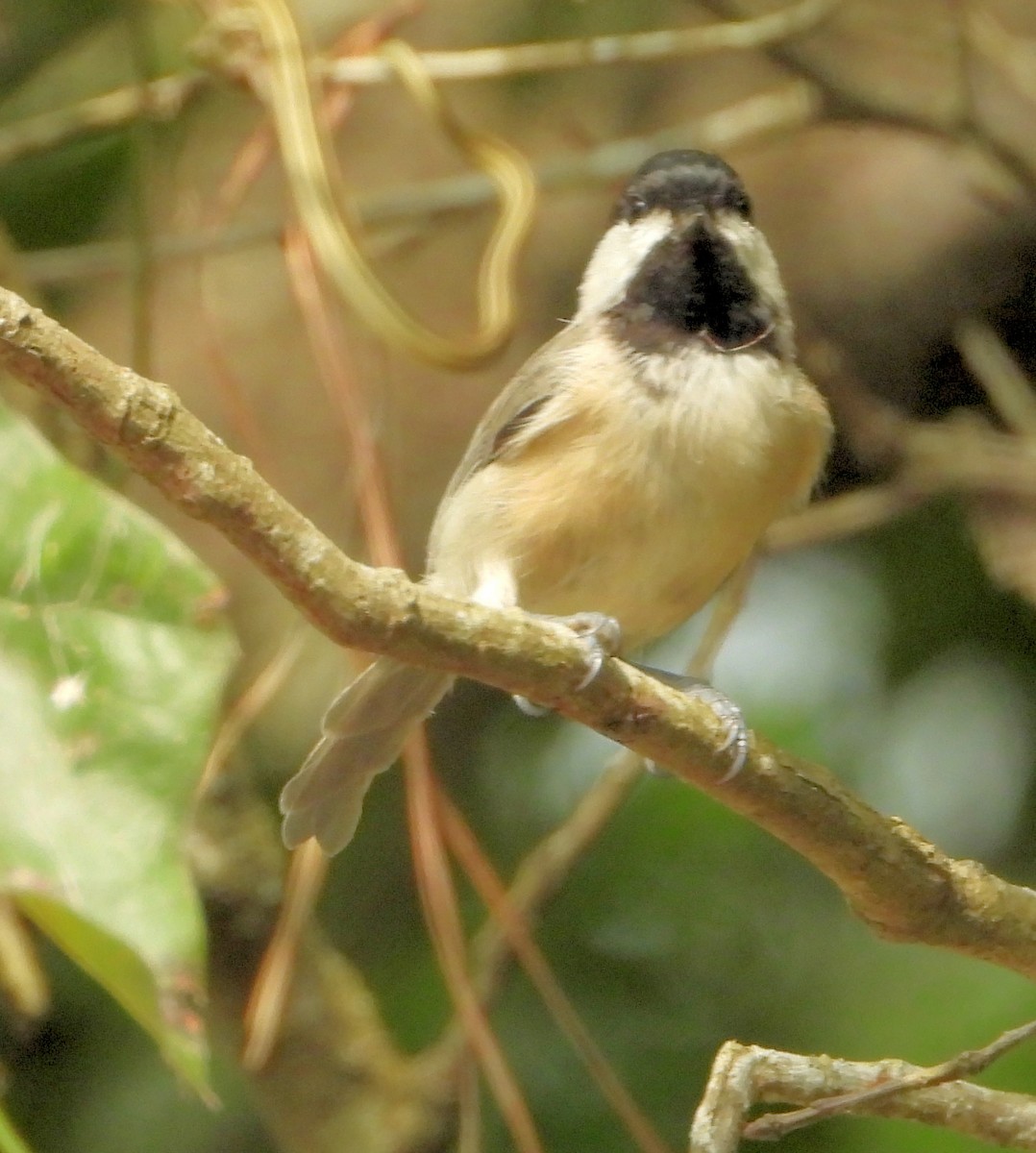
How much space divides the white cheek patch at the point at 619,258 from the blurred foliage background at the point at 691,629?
314 mm

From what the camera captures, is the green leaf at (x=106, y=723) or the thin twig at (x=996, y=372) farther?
the thin twig at (x=996, y=372)

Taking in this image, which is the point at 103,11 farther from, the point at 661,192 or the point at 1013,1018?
the point at 1013,1018

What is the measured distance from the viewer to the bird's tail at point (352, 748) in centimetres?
152

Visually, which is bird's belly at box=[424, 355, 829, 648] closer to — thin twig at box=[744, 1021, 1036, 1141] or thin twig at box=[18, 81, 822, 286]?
thin twig at box=[744, 1021, 1036, 1141]

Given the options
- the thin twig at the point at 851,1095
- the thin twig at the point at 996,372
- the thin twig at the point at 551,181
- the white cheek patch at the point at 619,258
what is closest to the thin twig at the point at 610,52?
the thin twig at the point at 551,181

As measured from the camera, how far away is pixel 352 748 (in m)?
1.58

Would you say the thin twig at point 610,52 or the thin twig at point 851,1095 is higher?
the thin twig at point 610,52

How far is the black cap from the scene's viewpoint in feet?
5.30

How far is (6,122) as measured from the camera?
7.39ft

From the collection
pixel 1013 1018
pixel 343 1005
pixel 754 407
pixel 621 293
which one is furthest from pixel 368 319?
pixel 1013 1018

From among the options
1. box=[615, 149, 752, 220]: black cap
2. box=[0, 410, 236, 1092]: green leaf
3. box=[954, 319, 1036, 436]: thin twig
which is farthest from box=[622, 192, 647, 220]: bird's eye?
box=[0, 410, 236, 1092]: green leaf

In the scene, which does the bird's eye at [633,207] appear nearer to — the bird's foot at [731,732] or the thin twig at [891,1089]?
the bird's foot at [731,732]

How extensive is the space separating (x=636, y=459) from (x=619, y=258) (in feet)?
1.05

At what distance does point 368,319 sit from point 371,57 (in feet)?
1.65
